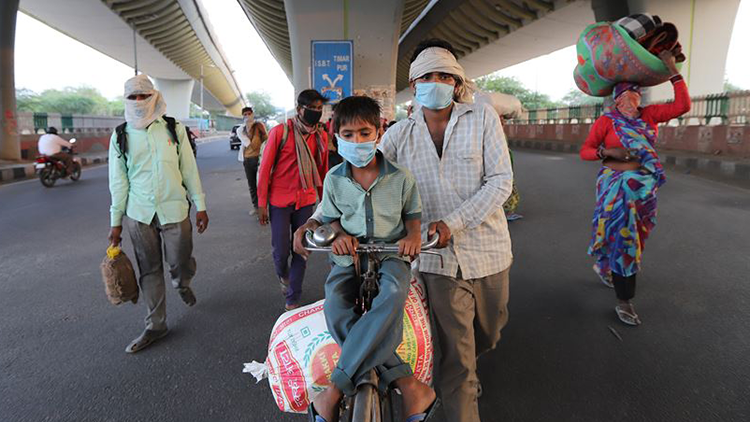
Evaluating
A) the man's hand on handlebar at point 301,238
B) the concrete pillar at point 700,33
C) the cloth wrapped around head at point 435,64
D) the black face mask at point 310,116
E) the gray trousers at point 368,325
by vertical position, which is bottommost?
the gray trousers at point 368,325

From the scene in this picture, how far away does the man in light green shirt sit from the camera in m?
3.30

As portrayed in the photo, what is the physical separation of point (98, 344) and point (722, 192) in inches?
374

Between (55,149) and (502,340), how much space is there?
1232 cm

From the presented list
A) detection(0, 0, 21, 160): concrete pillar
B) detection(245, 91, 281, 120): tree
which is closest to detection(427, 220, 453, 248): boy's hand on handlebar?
detection(0, 0, 21, 160): concrete pillar

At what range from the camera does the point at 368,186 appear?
6.75 feet

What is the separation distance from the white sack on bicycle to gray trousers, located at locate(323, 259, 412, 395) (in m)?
0.16

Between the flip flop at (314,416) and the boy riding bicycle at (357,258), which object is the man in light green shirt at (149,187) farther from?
the flip flop at (314,416)

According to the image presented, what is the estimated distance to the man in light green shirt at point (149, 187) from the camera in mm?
3301

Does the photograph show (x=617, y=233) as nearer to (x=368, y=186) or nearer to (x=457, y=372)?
(x=457, y=372)

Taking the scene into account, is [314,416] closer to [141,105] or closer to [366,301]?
[366,301]

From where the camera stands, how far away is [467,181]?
219cm

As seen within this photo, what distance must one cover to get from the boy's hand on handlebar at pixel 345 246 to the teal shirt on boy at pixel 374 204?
14 cm

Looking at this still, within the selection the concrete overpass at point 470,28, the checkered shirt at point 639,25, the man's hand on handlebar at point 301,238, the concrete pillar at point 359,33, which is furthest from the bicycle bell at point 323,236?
the concrete overpass at point 470,28

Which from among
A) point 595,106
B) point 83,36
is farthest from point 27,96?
point 595,106
